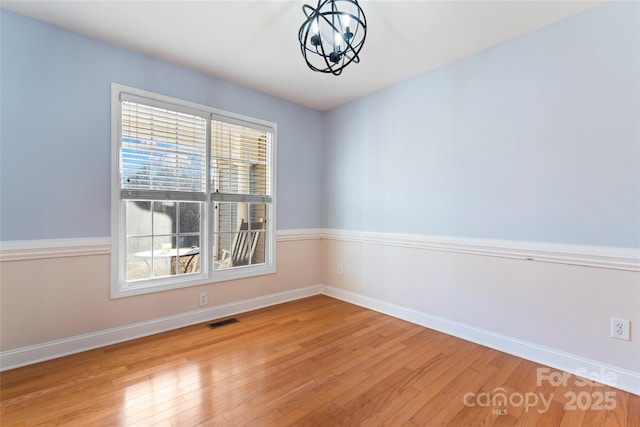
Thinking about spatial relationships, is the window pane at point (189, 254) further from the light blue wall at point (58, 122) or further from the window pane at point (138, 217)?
the light blue wall at point (58, 122)

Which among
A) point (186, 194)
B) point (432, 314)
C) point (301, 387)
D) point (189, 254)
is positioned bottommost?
point (301, 387)

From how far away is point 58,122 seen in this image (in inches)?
90.4

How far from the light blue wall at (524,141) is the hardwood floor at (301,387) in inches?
41.9

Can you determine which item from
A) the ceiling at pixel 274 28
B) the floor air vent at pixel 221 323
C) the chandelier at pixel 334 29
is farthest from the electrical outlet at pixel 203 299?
the chandelier at pixel 334 29

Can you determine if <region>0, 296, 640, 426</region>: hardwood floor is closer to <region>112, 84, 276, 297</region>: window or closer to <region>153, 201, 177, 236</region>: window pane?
<region>112, 84, 276, 297</region>: window

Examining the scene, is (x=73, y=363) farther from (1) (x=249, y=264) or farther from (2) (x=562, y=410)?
(2) (x=562, y=410)

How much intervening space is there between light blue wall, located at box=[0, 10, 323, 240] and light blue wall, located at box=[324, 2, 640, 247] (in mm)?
2482

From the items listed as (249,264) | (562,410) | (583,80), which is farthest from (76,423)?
(583,80)

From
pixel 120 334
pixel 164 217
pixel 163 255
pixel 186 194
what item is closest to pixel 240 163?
pixel 186 194

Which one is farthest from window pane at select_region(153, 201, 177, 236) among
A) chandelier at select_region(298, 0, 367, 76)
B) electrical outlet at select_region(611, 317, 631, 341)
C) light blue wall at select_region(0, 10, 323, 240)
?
electrical outlet at select_region(611, 317, 631, 341)

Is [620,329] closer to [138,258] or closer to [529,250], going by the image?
[529,250]

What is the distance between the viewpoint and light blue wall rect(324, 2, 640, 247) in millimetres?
1991

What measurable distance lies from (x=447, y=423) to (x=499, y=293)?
130 centimetres

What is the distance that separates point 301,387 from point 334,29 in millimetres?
2218
